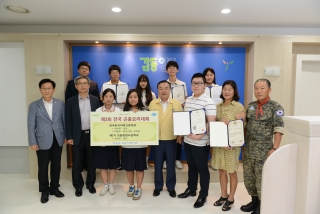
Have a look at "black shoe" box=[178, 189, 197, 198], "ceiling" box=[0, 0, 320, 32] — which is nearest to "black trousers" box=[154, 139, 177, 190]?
"black shoe" box=[178, 189, 197, 198]

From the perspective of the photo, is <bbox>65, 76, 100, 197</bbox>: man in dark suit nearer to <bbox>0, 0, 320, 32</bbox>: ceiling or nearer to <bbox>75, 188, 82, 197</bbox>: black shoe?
<bbox>75, 188, 82, 197</bbox>: black shoe

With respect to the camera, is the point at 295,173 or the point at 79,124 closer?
the point at 295,173

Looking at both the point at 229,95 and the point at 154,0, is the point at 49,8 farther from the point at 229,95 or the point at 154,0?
the point at 229,95

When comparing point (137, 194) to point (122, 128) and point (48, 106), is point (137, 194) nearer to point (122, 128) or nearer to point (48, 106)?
point (122, 128)

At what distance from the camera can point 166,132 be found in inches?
106

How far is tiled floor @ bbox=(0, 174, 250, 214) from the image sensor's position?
2.52 m

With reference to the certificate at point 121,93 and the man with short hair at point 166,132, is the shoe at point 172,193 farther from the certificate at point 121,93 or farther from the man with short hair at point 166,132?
the certificate at point 121,93

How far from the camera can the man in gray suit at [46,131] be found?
269 centimetres

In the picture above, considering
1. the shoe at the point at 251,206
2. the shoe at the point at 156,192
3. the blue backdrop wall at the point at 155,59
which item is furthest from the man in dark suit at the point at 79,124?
the shoe at the point at 251,206

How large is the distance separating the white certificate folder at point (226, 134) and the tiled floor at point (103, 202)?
85cm

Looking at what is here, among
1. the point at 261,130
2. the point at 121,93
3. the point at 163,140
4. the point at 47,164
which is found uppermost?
the point at 121,93

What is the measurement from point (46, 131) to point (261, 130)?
2531mm

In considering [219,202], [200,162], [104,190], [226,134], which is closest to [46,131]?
[104,190]

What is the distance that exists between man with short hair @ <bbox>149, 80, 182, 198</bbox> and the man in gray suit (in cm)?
Result: 123
